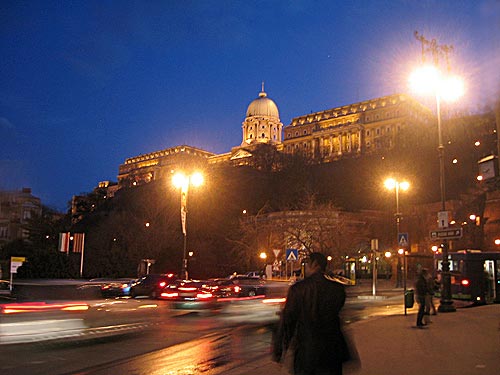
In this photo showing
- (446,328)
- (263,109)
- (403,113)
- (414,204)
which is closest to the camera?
(446,328)

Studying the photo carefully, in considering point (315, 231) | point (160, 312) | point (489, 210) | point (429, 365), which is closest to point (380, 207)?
point (489, 210)

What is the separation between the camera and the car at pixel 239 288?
29.9 metres

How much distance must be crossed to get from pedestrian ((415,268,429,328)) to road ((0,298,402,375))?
13.8 ft

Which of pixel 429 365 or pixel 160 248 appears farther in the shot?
pixel 160 248

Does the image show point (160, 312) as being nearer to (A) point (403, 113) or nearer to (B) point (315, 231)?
(B) point (315, 231)

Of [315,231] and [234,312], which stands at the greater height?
[315,231]

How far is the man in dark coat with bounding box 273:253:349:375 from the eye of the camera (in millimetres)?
5066

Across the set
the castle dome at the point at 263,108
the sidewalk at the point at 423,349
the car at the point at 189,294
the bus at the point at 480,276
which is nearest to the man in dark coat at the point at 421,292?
the sidewalk at the point at 423,349

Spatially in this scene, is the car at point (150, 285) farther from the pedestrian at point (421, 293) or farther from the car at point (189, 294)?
the pedestrian at point (421, 293)

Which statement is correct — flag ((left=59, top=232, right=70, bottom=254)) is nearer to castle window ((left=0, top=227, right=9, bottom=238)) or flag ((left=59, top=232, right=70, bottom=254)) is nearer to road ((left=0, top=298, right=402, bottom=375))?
castle window ((left=0, top=227, right=9, bottom=238))

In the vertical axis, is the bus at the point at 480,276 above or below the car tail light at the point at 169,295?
above

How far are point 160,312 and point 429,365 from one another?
13782 mm

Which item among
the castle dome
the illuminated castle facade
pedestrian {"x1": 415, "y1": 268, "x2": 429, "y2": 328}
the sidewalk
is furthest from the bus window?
the castle dome

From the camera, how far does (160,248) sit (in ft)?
199
